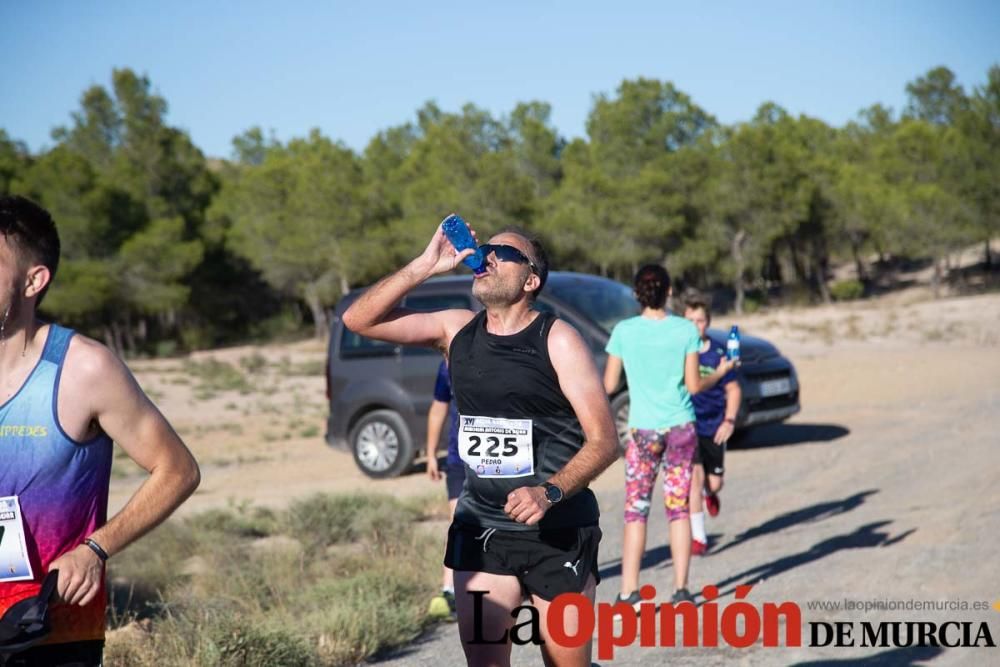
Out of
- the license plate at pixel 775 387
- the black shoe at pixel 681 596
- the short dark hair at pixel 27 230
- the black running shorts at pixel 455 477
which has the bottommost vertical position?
the black shoe at pixel 681 596

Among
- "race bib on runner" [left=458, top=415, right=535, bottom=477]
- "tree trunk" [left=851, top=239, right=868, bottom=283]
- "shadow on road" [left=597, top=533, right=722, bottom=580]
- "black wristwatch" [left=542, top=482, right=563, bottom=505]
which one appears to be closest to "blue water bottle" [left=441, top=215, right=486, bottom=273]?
"race bib on runner" [left=458, top=415, right=535, bottom=477]

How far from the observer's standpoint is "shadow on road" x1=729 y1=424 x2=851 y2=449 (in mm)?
13117

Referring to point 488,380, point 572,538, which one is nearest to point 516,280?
point 488,380

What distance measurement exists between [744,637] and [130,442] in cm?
386

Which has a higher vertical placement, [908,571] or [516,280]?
[516,280]

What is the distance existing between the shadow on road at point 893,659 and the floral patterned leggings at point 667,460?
1.16 m

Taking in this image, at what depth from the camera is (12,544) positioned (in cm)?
269

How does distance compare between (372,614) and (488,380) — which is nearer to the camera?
(488,380)

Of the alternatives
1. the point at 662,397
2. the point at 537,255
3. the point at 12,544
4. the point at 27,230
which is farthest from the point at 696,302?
the point at 12,544

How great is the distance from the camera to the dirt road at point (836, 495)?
598 cm

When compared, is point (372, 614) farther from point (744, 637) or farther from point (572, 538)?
point (572, 538)

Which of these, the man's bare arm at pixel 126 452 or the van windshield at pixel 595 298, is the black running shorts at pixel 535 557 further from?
the van windshield at pixel 595 298

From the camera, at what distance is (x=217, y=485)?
13.9m

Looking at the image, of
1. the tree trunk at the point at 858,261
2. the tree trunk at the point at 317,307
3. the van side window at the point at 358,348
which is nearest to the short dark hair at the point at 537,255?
the van side window at the point at 358,348
